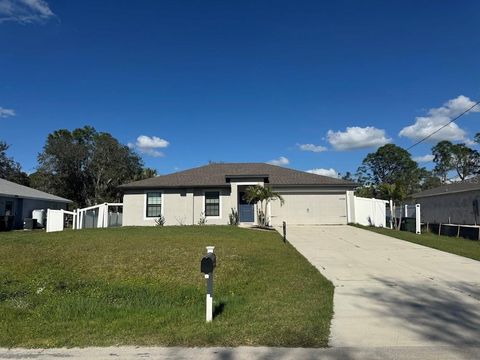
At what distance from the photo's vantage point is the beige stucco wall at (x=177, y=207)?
Answer: 1043 inches

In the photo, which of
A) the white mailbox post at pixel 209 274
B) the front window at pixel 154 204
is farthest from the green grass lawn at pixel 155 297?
the front window at pixel 154 204

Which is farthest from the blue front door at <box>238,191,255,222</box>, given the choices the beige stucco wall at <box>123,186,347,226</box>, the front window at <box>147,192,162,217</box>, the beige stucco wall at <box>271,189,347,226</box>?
the front window at <box>147,192,162,217</box>

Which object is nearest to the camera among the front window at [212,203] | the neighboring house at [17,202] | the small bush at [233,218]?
the small bush at [233,218]

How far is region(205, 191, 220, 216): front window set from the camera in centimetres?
2667

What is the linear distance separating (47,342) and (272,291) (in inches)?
163

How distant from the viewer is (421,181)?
261 feet

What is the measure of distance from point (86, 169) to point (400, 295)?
4664 centimetres

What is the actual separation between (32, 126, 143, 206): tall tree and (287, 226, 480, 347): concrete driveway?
126 ft

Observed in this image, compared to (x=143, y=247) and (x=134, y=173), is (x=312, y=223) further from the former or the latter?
(x=134, y=173)

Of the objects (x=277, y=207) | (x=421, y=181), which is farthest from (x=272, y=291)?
(x=421, y=181)

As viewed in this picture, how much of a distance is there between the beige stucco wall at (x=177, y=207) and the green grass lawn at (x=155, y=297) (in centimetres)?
1250

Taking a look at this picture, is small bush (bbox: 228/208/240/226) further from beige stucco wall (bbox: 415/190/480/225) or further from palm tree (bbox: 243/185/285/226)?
beige stucco wall (bbox: 415/190/480/225)

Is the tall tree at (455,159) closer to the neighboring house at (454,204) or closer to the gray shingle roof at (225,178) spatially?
the neighboring house at (454,204)

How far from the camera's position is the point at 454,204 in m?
34.2
